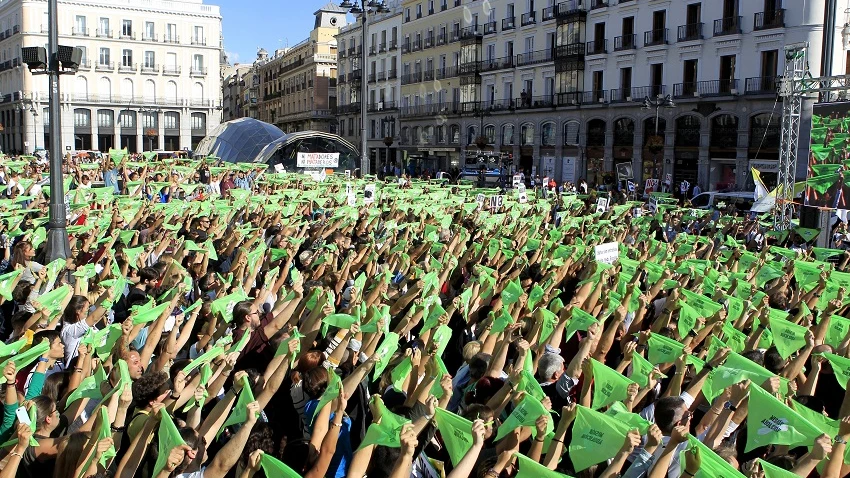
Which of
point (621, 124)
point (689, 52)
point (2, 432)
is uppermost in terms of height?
point (689, 52)

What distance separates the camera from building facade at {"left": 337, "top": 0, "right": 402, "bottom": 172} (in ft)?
220

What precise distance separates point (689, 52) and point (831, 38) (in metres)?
23.8

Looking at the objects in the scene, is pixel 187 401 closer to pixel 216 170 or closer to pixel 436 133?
pixel 216 170

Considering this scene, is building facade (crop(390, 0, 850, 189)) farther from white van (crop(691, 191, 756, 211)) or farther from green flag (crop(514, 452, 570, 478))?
green flag (crop(514, 452, 570, 478))

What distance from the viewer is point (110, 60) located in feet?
234

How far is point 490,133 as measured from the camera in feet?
177

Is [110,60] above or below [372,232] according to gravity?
above

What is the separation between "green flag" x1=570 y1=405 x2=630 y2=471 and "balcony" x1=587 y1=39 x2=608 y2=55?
42018 millimetres

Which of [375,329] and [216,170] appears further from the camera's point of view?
[216,170]

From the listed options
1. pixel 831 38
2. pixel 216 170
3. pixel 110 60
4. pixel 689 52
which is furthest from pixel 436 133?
pixel 831 38

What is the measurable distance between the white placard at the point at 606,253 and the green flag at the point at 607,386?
4464 mm

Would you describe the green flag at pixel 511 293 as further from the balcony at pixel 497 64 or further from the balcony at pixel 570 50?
the balcony at pixel 497 64

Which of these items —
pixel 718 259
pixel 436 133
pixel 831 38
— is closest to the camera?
pixel 718 259

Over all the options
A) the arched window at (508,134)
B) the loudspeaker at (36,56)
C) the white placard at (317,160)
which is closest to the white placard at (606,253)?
the loudspeaker at (36,56)
